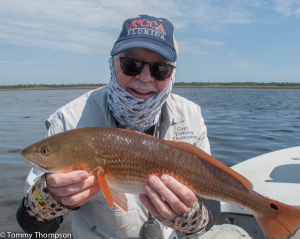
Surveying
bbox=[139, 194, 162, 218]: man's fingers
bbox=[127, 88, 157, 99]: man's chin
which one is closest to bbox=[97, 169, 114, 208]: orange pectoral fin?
bbox=[139, 194, 162, 218]: man's fingers

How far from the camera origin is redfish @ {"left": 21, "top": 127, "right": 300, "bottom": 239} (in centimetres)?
218

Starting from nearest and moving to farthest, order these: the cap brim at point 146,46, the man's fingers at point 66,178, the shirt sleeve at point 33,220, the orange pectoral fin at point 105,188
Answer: the man's fingers at point 66,178
the orange pectoral fin at point 105,188
the shirt sleeve at point 33,220
the cap brim at point 146,46

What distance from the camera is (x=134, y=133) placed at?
2338mm

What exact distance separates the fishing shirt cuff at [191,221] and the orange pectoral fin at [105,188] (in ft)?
1.88

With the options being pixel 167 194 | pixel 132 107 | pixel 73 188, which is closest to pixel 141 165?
pixel 167 194

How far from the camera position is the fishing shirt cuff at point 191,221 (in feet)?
7.82

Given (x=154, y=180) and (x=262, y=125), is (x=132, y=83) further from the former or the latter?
(x=262, y=125)

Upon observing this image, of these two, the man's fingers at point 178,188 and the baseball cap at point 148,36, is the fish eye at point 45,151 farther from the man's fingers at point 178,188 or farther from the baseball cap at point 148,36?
the baseball cap at point 148,36

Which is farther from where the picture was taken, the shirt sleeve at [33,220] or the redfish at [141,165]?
the shirt sleeve at [33,220]

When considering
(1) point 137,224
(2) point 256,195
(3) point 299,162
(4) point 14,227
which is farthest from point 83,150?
(3) point 299,162

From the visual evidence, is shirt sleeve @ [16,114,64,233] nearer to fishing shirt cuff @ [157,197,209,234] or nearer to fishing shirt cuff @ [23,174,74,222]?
fishing shirt cuff @ [23,174,74,222]

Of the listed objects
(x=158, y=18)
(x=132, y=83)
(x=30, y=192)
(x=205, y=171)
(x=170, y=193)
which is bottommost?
(x=30, y=192)

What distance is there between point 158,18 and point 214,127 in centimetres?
1265

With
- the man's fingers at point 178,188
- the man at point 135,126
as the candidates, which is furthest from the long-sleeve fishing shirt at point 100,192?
the man's fingers at point 178,188
